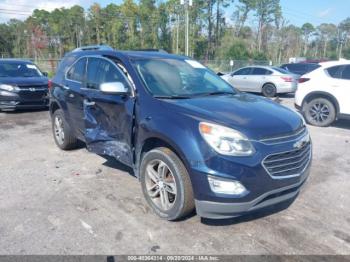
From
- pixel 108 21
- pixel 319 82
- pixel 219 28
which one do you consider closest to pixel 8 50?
pixel 108 21

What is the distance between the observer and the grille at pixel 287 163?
10.6 feet

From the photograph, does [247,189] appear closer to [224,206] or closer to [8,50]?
[224,206]

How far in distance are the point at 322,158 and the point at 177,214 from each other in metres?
3.69

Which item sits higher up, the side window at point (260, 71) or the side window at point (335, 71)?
the side window at point (335, 71)

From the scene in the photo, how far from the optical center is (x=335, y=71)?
8.70 metres

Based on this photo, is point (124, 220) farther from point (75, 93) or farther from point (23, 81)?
point (23, 81)

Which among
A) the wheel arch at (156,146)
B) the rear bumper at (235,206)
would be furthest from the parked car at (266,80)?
the rear bumper at (235,206)

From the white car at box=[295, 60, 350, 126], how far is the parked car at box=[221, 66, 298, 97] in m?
6.11

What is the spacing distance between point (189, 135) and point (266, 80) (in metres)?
13.2

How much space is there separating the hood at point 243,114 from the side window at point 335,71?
5.46 metres

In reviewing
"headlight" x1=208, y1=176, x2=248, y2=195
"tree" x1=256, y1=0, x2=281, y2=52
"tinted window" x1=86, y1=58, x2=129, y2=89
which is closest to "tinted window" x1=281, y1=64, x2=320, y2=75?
"tinted window" x1=86, y1=58, x2=129, y2=89

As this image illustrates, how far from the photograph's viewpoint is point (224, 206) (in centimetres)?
320

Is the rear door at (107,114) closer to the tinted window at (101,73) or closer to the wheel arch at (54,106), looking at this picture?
the tinted window at (101,73)

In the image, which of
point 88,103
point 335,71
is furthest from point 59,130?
point 335,71
